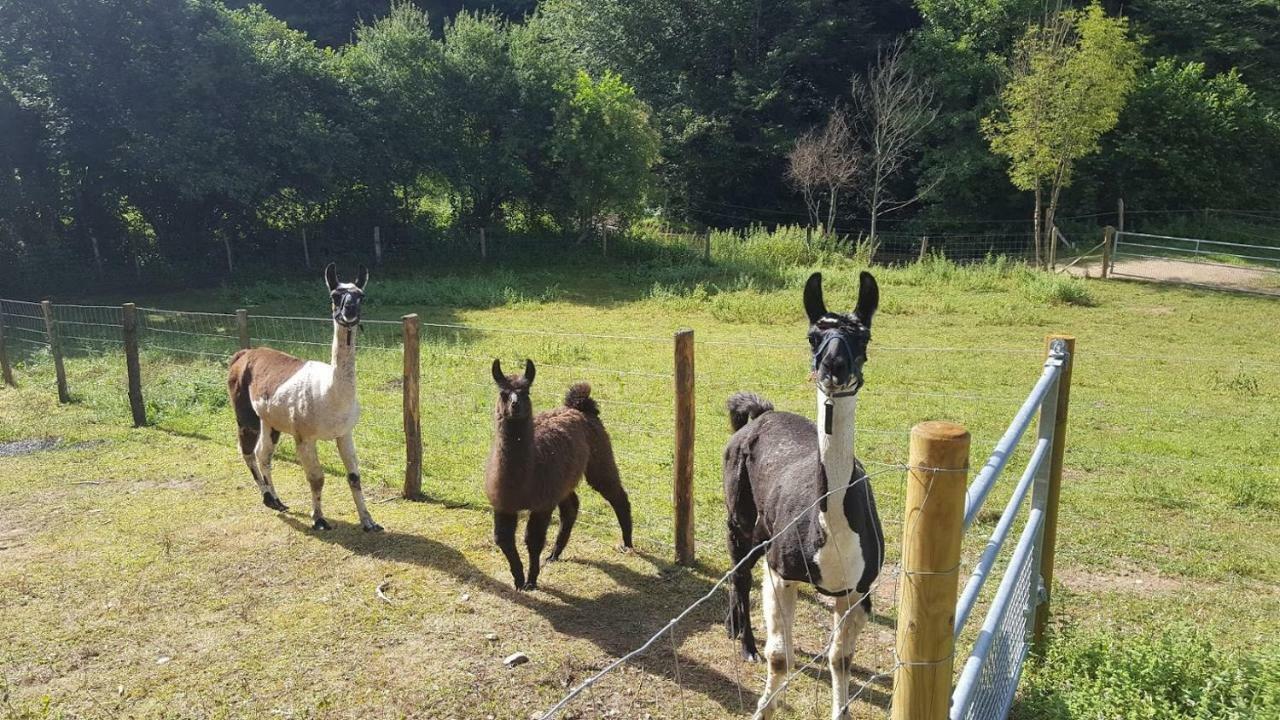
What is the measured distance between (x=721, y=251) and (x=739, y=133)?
8.51 metres

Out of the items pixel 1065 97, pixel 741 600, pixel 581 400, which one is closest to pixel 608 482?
pixel 581 400

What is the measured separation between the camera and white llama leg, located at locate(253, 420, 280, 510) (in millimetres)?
6809

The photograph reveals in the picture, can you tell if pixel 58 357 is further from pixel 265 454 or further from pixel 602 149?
pixel 602 149

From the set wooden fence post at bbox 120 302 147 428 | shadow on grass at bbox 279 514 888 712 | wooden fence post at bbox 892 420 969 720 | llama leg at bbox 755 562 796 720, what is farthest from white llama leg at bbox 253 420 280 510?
wooden fence post at bbox 892 420 969 720

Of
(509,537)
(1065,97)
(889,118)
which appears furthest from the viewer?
(889,118)

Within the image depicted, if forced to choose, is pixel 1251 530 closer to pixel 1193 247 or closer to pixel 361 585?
pixel 361 585

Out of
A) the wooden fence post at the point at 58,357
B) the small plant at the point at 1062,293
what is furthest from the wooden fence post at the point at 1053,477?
the small plant at the point at 1062,293

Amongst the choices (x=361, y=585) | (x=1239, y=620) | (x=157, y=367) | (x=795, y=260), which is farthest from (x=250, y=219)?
(x=1239, y=620)

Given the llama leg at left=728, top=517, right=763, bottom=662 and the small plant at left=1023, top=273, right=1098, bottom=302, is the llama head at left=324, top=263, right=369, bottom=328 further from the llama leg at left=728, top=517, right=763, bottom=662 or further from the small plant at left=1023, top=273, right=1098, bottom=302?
the small plant at left=1023, top=273, right=1098, bottom=302

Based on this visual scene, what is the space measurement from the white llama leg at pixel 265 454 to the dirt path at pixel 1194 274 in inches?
712

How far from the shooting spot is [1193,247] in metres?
22.2

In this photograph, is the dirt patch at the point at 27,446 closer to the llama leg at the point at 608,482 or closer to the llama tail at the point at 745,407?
the llama leg at the point at 608,482

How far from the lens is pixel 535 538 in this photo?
520cm

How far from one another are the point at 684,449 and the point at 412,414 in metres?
2.70
